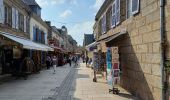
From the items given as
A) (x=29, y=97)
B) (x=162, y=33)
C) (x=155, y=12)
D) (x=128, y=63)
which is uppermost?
(x=155, y=12)

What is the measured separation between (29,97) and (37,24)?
22.7m

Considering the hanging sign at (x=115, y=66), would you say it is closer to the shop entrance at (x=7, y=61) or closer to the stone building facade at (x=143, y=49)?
the stone building facade at (x=143, y=49)

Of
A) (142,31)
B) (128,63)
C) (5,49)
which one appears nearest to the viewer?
(142,31)

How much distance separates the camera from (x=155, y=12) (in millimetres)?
9773

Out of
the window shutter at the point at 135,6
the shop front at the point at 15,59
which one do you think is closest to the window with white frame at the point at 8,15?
the shop front at the point at 15,59

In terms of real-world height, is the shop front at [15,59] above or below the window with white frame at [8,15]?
below

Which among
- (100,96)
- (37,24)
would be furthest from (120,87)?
(37,24)

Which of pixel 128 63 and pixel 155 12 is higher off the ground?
pixel 155 12

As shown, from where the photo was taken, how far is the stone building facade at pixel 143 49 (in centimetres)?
963

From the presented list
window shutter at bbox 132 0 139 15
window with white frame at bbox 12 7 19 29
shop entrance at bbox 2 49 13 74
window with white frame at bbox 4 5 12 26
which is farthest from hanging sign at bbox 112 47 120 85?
window with white frame at bbox 12 7 19 29

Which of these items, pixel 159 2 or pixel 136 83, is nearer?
pixel 159 2

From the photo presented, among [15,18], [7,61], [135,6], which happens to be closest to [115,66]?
[135,6]

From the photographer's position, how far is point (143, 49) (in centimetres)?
1117

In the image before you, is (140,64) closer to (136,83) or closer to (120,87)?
(136,83)
